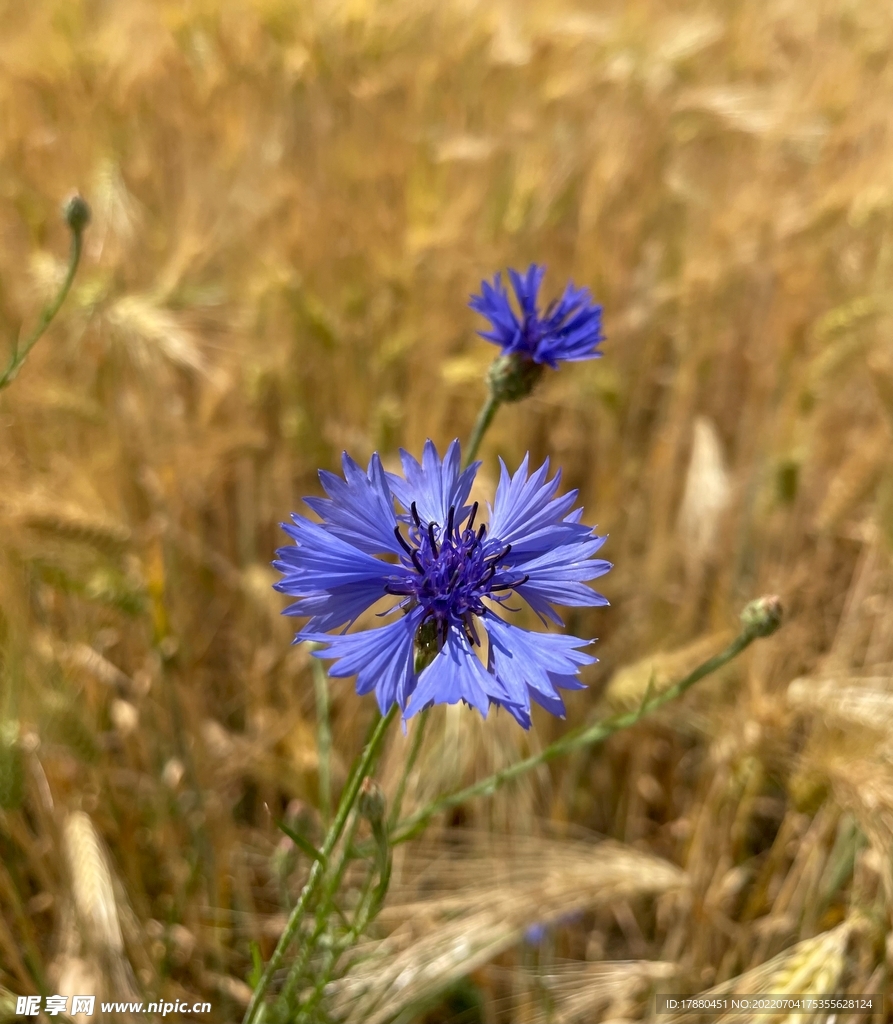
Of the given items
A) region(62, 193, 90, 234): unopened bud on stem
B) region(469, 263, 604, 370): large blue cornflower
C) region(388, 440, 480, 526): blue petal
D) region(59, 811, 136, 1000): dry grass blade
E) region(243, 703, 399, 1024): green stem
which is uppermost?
region(62, 193, 90, 234): unopened bud on stem

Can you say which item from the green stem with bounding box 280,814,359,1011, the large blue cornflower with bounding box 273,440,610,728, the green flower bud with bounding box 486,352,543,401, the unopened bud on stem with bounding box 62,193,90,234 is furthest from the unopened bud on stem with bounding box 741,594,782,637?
the unopened bud on stem with bounding box 62,193,90,234

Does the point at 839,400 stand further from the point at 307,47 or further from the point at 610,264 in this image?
the point at 307,47

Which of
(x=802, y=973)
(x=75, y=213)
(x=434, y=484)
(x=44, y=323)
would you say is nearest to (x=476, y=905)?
(x=802, y=973)

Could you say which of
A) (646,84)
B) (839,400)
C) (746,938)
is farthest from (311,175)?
(746,938)

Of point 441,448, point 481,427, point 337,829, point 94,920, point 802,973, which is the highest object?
point 441,448

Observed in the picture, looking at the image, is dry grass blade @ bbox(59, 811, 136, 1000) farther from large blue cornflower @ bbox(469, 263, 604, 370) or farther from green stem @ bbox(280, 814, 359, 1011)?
large blue cornflower @ bbox(469, 263, 604, 370)

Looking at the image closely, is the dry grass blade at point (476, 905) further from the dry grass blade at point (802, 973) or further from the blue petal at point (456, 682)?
the blue petal at point (456, 682)

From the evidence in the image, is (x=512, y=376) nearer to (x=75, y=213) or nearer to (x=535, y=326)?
(x=535, y=326)
